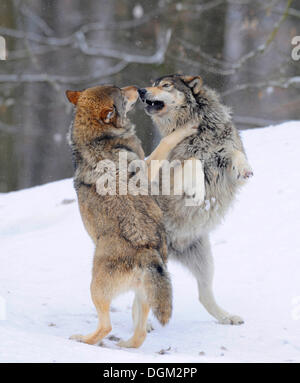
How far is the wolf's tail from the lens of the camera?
327 centimetres

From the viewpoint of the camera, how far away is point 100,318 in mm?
3457

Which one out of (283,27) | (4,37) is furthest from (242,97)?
(4,37)

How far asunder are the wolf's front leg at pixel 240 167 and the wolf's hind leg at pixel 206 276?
0.61 meters

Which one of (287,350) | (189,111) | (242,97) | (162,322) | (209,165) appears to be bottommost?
(287,350)

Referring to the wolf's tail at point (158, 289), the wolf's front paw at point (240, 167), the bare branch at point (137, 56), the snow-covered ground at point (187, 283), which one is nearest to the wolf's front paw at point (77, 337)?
the snow-covered ground at point (187, 283)

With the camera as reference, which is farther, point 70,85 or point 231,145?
point 70,85

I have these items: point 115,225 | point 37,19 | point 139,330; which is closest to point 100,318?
point 139,330

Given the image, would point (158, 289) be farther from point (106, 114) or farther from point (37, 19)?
point (37, 19)

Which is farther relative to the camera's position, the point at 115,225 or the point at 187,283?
the point at 187,283

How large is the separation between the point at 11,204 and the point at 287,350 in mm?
4606

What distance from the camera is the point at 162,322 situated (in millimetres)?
3258

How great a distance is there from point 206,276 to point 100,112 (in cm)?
153

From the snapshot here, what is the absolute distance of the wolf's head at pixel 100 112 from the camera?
12.8 feet
